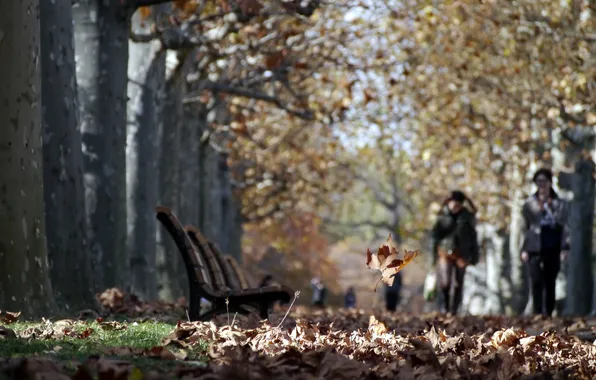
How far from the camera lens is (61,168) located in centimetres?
1177

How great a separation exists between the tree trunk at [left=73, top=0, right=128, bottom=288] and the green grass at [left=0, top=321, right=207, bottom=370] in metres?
6.05

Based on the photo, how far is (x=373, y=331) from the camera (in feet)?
27.6

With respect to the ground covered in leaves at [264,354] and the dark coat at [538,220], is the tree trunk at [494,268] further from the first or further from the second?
the ground covered in leaves at [264,354]

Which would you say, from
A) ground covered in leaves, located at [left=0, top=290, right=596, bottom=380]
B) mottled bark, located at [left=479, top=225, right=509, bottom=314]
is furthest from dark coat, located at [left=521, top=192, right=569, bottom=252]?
mottled bark, located at [left=479, top=225, right=509, bottom=314]

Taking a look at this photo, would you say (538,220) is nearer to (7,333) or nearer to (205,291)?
(205,291)

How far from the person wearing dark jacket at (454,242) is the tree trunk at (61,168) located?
23.1 ft

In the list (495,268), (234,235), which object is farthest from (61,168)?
(234,235)

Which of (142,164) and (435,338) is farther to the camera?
(142,164)

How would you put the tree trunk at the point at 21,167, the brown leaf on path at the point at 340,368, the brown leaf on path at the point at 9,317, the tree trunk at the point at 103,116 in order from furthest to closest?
the tree trunk at the point at 103,116 → the tree trunk at the point at 21,167 → the brown leaf on path at the point at 9,317 → the brown leaf on path at the point at 340,368

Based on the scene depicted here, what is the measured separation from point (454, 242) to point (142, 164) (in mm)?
4985

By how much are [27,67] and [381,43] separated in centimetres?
2580

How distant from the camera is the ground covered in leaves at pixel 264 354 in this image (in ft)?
18.3

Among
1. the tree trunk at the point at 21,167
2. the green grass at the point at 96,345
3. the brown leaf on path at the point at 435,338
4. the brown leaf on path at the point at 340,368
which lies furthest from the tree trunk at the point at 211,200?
the brown leaf on path at the point at 340,368

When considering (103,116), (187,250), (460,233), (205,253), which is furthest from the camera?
(460,233)
